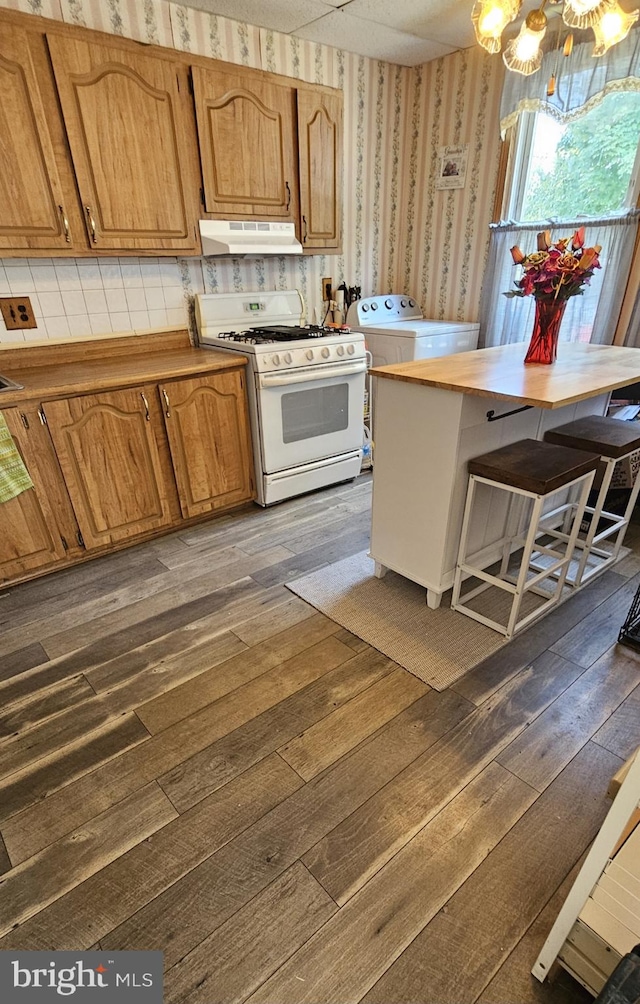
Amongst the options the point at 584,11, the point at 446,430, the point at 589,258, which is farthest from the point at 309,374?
the point at 584,11

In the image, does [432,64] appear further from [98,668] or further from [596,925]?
[596,925]

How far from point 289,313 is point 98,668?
8.65 feet

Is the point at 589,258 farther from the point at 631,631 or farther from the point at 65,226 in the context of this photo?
the point at 65,226

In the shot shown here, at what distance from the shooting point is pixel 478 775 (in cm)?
145

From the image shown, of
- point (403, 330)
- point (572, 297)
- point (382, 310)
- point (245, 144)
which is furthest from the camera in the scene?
point (382, 310)

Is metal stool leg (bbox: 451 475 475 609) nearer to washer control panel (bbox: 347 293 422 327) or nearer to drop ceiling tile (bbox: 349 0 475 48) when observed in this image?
washer control panel (bbox: 347 293 422 327)

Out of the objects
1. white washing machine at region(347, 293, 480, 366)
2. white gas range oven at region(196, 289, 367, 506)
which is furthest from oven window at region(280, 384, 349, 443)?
white washing machine at region(347, 293, 480, 366)

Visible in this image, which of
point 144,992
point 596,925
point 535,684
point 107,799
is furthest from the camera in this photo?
point 535,684

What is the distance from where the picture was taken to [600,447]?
81.0 inches

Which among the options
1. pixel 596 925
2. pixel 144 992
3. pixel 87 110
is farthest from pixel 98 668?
pixel 87 110

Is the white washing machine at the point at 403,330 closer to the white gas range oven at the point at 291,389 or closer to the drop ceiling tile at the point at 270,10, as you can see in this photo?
the white gas range oven at the point at 291,389

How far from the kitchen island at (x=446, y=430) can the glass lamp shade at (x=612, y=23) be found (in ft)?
3.60

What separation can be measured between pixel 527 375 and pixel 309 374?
1329 mm

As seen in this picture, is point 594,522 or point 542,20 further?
point 594,522
